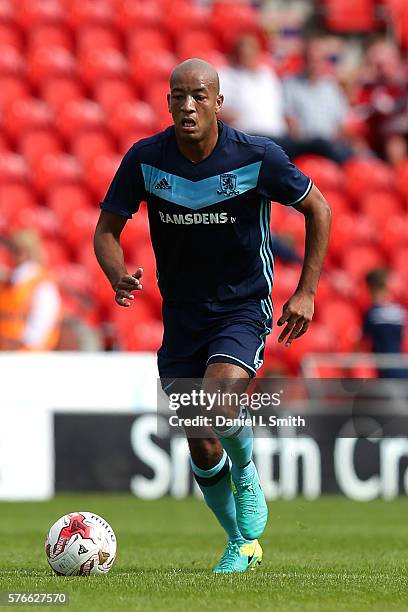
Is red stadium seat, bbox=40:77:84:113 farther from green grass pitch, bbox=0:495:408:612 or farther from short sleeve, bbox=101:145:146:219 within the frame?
short sleeve, bbox=101:145:146:219

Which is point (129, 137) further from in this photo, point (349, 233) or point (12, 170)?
point (349, 233)

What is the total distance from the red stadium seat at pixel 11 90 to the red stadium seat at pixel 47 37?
51cm

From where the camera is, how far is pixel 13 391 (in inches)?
447

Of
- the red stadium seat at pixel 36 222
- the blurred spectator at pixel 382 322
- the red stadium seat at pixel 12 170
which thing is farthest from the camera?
the red stadium seat at pixel 12 170

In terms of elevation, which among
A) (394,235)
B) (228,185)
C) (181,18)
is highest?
(181,18)

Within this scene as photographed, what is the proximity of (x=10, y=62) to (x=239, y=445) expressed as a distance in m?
10.6

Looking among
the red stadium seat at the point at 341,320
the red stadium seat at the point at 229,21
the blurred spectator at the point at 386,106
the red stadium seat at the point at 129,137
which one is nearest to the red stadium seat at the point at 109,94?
the red stadium seat at the point at 129,137

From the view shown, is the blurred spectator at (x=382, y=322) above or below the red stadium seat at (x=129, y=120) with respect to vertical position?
below

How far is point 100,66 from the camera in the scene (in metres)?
16.1

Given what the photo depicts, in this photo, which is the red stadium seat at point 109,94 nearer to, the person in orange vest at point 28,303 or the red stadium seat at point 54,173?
the red stadium seat at point 54,173

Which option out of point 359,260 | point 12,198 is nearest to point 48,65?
point 12,198

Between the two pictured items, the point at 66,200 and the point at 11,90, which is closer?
the point at 66,200

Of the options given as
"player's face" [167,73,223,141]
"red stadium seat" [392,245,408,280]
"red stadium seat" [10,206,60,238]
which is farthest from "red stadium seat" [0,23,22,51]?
"player's face" [167,73,223,141]

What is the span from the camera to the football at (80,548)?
19.3 feet
